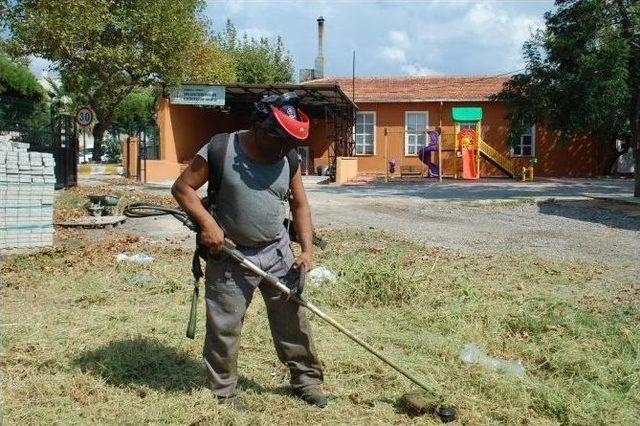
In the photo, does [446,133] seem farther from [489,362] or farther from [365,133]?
[489,362]

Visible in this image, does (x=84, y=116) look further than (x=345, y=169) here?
No

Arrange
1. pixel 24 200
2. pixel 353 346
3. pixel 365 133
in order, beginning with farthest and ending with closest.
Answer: pixel 365 133 < pixel 24 200 < pixel 353 346

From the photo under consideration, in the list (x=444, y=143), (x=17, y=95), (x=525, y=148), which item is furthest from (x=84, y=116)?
(x=525, y=148)

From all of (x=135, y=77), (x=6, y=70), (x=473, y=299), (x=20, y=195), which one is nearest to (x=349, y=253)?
(x=473, y=299)

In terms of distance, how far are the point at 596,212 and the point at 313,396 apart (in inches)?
455

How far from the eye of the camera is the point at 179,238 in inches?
384

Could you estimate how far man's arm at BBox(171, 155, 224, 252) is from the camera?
127 inches

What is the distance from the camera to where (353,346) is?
446 centimetres

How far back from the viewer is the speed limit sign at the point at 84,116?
728 inches

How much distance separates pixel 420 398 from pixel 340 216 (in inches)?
367

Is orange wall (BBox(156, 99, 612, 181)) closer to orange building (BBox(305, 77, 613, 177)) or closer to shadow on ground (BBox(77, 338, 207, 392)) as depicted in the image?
orange building (BBox(305, 77, 613, 177))

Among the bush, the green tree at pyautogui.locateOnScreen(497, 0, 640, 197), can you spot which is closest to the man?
the green tree at pyautogui.locateOnScreen(497, 0, 640, 197)

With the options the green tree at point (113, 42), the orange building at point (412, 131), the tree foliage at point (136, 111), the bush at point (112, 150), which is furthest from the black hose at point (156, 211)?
the tree foliage at point (136, 111)

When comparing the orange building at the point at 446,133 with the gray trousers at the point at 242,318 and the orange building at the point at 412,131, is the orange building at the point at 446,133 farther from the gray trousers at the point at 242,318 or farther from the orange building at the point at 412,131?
the gray trousers at the point at 242,318
